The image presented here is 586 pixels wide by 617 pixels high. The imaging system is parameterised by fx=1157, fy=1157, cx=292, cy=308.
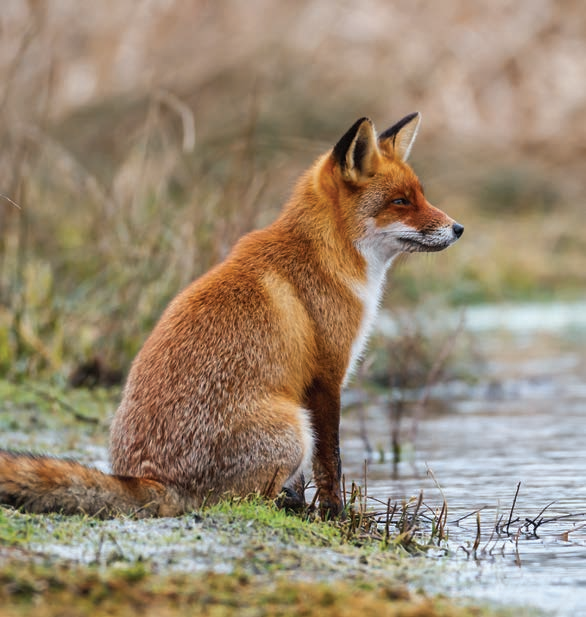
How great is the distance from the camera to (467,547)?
556 centimetres

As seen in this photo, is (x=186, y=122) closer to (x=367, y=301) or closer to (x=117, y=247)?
(x=117, y=247)

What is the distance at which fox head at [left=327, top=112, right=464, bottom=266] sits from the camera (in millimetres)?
6434

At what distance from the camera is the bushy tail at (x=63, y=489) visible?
5.01 m

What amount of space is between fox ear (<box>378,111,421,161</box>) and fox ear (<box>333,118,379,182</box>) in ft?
0.89

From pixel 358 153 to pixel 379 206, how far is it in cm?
32

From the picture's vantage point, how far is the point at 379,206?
6.46 metres

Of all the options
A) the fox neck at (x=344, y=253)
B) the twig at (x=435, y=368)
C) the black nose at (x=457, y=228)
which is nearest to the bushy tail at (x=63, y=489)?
the fox neck at (x=344, y=253)

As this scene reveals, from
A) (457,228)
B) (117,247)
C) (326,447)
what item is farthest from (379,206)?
(117,247)

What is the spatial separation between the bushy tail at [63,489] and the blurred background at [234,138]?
291 cm

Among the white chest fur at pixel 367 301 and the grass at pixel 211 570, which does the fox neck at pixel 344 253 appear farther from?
the grass at pixel 211 570

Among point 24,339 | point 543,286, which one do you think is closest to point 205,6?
point 543,286

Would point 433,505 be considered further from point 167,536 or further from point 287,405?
point 167,536

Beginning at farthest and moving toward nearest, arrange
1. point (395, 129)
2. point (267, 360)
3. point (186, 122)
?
point (186, 122), point (395, 129), point (267, 360)

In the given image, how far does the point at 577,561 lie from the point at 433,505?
1.62 meters
